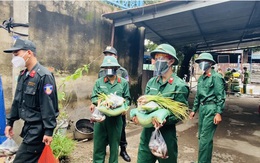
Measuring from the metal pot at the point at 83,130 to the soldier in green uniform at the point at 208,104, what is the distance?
7.94 feet

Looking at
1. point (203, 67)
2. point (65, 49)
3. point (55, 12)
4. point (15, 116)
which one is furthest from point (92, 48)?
point (15, 116)

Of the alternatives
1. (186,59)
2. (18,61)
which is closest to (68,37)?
(18,61)

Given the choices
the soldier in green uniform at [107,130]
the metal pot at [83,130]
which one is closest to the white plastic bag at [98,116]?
the soldier in green uniform at [107,130]

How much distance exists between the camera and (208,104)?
3.59 meters

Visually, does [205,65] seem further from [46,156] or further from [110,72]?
[46,156]

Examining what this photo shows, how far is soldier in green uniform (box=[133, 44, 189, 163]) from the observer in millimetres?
2287

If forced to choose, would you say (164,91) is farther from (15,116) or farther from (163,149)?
(15,116)

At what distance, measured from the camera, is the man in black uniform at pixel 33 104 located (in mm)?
2230

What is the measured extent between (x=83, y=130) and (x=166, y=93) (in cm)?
325

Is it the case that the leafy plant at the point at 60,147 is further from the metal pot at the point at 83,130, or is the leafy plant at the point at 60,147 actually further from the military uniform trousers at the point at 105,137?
the metal pot at the point at 83,130

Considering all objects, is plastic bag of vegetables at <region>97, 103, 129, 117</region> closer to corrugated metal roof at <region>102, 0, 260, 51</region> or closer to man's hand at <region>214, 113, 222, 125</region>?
man's hand at <region>214, 113, 222, 125</region>

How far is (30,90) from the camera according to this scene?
7.45ft

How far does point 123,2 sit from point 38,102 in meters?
4.77

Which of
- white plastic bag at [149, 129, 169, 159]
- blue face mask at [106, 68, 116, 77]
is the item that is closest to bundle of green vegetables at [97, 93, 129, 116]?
blue face mask at [106, 68, 116, 77]
